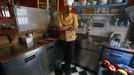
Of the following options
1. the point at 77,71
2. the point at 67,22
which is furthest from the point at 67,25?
the point at 77,71

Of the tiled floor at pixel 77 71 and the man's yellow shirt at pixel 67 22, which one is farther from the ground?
the man's yellow shirt at pixel 67 22

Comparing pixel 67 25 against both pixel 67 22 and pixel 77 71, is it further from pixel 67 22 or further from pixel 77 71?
pixel 77 71

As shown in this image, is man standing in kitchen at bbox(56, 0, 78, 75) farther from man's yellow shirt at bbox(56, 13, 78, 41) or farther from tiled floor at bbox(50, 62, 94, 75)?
tiled floor at bbox(50, 62, 94, 75)

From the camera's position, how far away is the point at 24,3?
2051mm

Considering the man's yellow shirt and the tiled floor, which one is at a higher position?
the man's yellow shirt

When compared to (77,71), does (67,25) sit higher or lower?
higher

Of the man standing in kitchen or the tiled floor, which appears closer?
the man standing in kitchen

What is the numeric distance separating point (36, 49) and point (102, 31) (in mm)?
1376

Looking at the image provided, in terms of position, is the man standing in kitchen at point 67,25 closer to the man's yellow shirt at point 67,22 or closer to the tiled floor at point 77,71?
the man's yellow shirt at point 67,22

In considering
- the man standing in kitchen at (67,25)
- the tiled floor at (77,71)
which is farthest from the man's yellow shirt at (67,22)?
the tiled floor at (77,71)

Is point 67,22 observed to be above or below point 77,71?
above

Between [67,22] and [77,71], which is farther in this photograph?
[77,71]

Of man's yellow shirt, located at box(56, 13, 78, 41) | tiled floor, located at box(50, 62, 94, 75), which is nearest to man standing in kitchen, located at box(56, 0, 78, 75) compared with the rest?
man's yellow shirt, located at box(56, 13, 78, 41)

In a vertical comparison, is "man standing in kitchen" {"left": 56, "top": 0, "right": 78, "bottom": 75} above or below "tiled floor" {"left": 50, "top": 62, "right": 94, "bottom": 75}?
above
